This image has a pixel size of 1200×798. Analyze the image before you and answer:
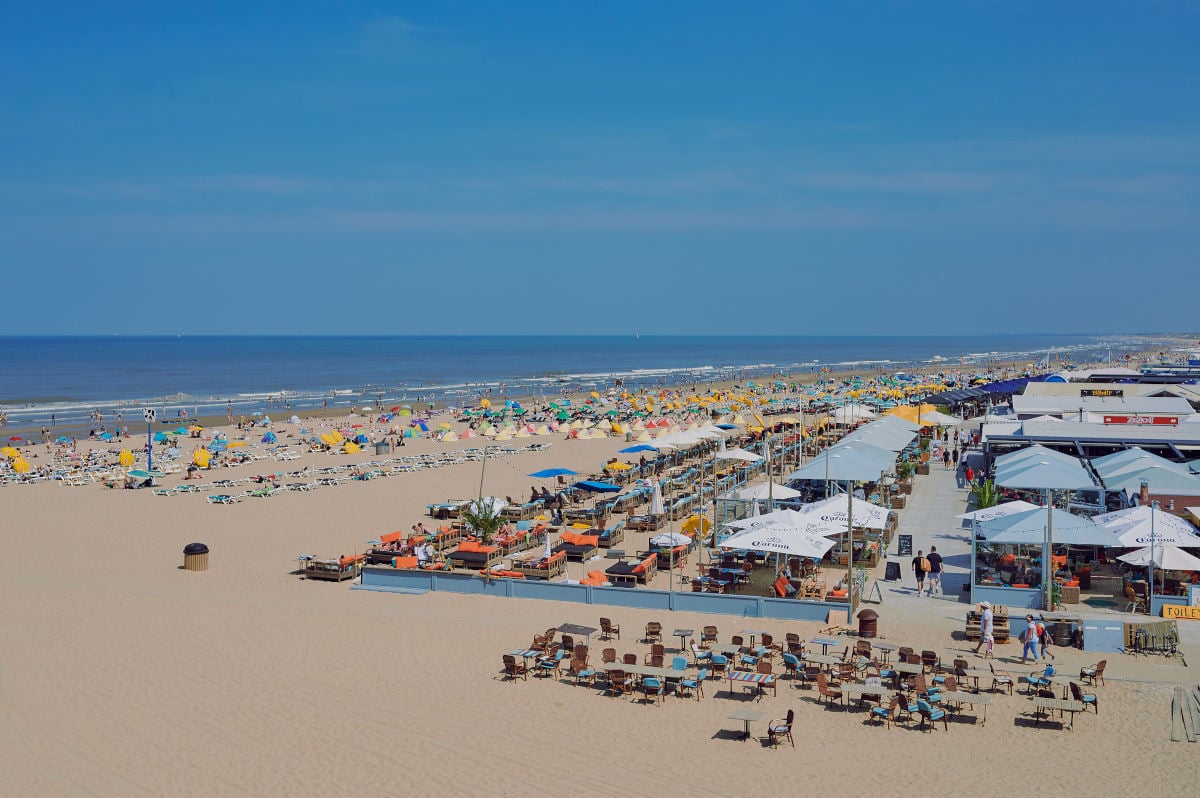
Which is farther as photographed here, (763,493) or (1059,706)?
(763,493)

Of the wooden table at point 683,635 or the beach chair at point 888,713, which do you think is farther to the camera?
the wooden table at point 683,635

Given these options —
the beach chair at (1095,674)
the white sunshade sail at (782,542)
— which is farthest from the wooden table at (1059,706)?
the white sunshade sail at (782,542)

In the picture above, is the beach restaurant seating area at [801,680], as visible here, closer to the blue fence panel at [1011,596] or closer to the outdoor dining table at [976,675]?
the outdoor dining table at [976,675]

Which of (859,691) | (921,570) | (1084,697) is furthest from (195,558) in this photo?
(1084,697)

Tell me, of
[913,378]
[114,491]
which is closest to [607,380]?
[913,378]

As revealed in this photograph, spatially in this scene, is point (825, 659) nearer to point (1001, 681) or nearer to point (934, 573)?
point (1001, 681)

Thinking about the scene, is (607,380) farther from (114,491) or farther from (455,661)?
(455,661)
